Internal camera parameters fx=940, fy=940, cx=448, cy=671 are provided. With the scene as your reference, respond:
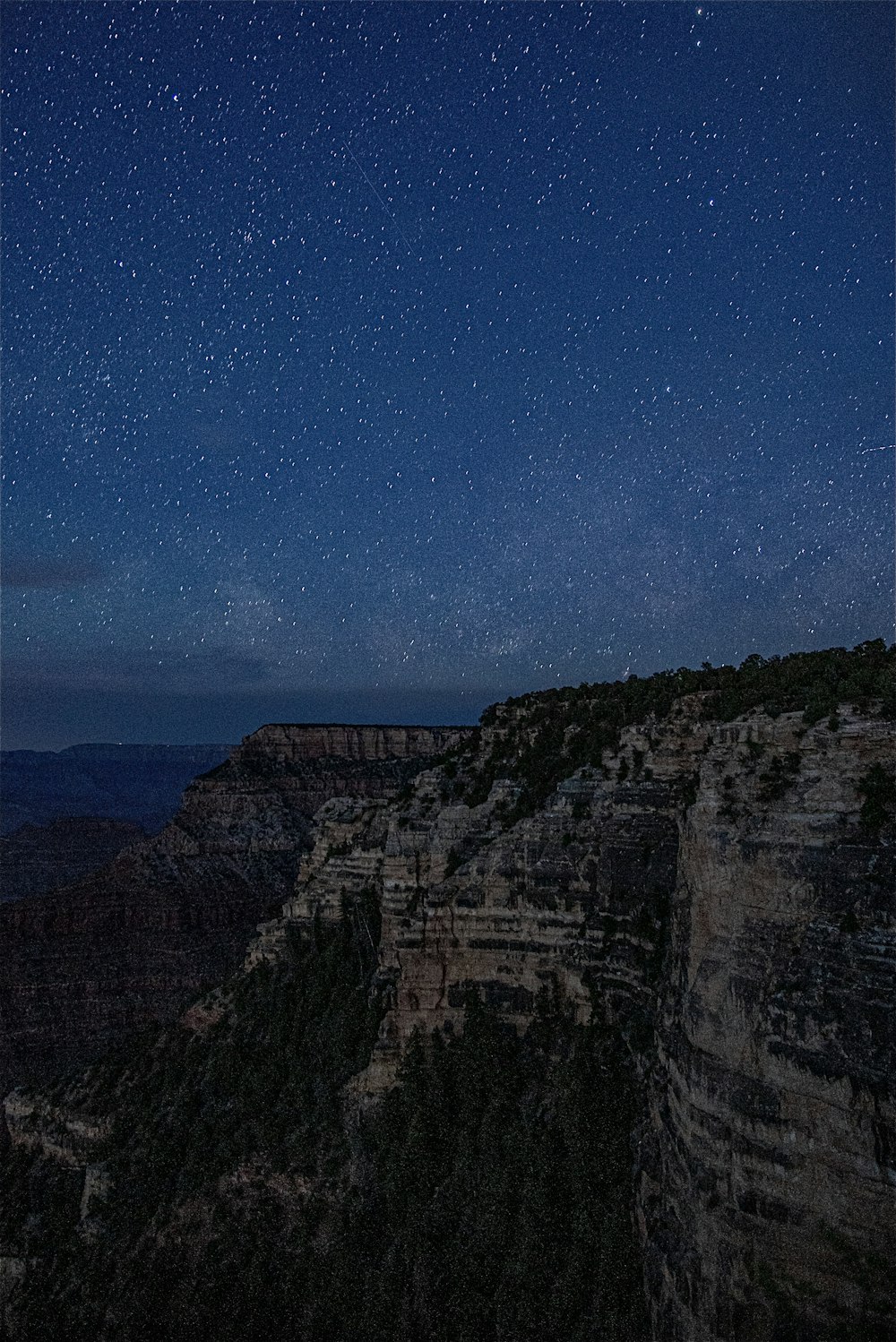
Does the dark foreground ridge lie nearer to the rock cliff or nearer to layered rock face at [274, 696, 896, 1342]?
layered rock face at [274, 696, 896, 1342]

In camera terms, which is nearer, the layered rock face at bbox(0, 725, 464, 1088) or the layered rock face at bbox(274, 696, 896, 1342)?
the layered rock face at bbox(274, 696, 896, 1342)

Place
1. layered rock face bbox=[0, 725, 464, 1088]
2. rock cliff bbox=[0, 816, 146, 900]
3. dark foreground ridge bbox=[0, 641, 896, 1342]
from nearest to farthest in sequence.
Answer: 1. dark foreground ridge bbox=[0, 641, 896, 1342]
2. layered rock face bbox=[0, 725, 464, 1088]
3. rock cliff bbox=[0, 816, 146, 900]

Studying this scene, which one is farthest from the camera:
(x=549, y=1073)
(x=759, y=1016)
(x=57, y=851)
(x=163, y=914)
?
(x=57, y=851)

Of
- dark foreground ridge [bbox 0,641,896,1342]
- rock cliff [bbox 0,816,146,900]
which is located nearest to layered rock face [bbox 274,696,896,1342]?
dark foreground ridge [bbox 0,641,896,1342]

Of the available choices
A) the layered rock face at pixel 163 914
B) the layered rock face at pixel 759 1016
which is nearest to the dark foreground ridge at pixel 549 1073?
the layered rock face at pixel 759 1016

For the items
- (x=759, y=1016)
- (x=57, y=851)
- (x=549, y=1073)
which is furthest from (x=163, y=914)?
(x=759, y=1016)

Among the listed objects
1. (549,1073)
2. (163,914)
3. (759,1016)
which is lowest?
(163,914)

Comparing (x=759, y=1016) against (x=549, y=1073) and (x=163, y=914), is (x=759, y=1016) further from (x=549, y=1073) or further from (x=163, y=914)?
(x=163, y=914)
